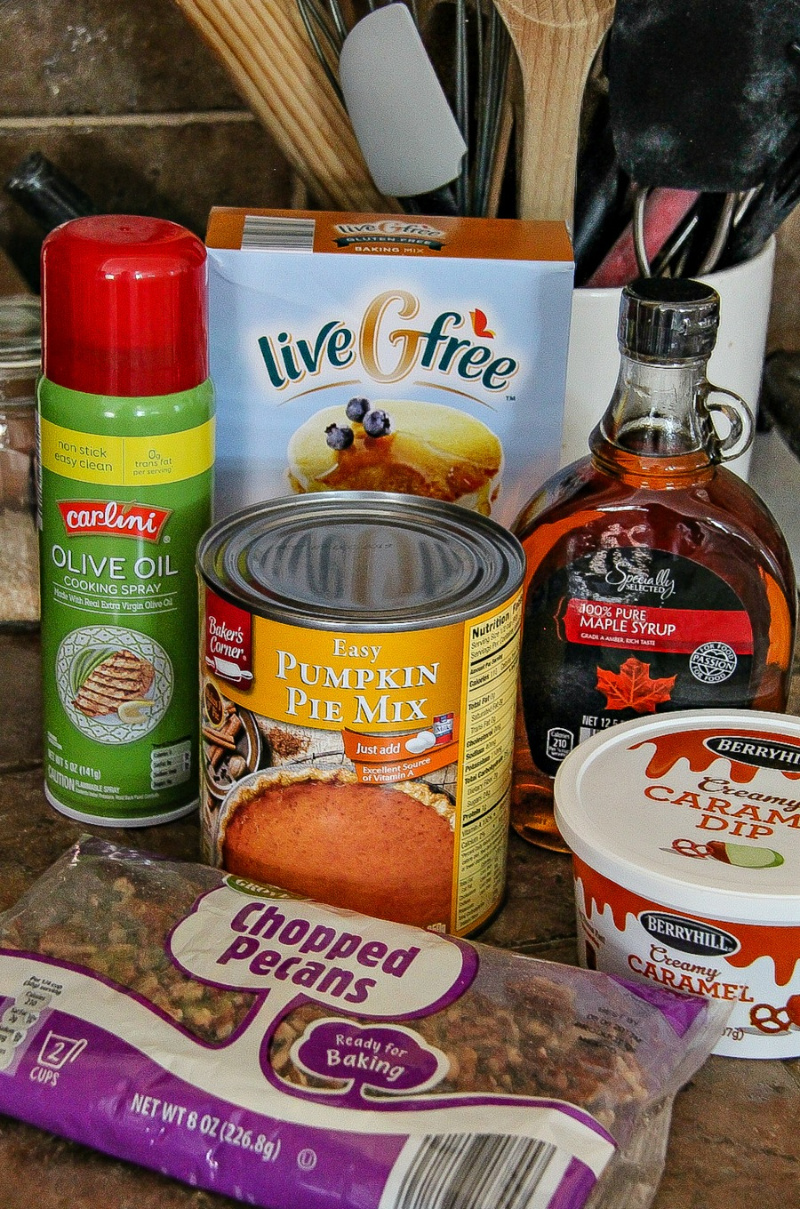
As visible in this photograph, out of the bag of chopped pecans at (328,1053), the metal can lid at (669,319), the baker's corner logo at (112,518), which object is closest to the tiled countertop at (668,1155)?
the bag of chopped pecans at (328,1053)

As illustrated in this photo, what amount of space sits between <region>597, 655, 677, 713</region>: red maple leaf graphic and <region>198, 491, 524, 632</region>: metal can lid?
91mm

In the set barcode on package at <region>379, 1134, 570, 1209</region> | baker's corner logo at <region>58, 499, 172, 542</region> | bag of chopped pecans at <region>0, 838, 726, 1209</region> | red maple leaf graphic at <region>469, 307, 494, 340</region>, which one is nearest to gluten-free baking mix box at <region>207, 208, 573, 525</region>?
red maple leaf graphic at <region>469, 307, 494, 340</region>

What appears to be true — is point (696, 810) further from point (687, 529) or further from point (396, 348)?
point (396, 348)

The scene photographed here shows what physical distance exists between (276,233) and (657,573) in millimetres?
262

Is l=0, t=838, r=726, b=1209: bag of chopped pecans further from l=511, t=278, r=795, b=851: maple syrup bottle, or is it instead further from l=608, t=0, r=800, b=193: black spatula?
l=608, t=0, r=800, b=193: black spatula

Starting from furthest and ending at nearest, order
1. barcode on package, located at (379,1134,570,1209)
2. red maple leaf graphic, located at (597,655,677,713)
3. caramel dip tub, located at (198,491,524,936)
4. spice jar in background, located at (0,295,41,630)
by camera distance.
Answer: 1. spice jar in background, located at (0,295,41,630)
2. red maple leaf graphic, located at (597,655,677,713)
3. caramel dip tub, located at (198,491,524,936)
4. barcode on package, located at (379,1134,570,1209)

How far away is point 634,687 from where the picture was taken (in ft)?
2.20

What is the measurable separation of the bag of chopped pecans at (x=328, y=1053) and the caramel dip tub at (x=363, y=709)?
3cm

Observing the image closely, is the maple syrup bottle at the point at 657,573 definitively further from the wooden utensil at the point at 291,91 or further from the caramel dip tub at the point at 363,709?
the wooden utensil at the point at 291,91

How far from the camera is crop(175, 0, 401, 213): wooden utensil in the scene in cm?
76

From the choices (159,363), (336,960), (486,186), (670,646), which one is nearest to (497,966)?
(336,960)

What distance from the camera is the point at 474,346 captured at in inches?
28.1

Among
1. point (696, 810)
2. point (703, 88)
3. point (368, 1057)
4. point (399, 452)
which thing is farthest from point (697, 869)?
point (703, 88)

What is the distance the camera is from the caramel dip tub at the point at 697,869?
54 cm
